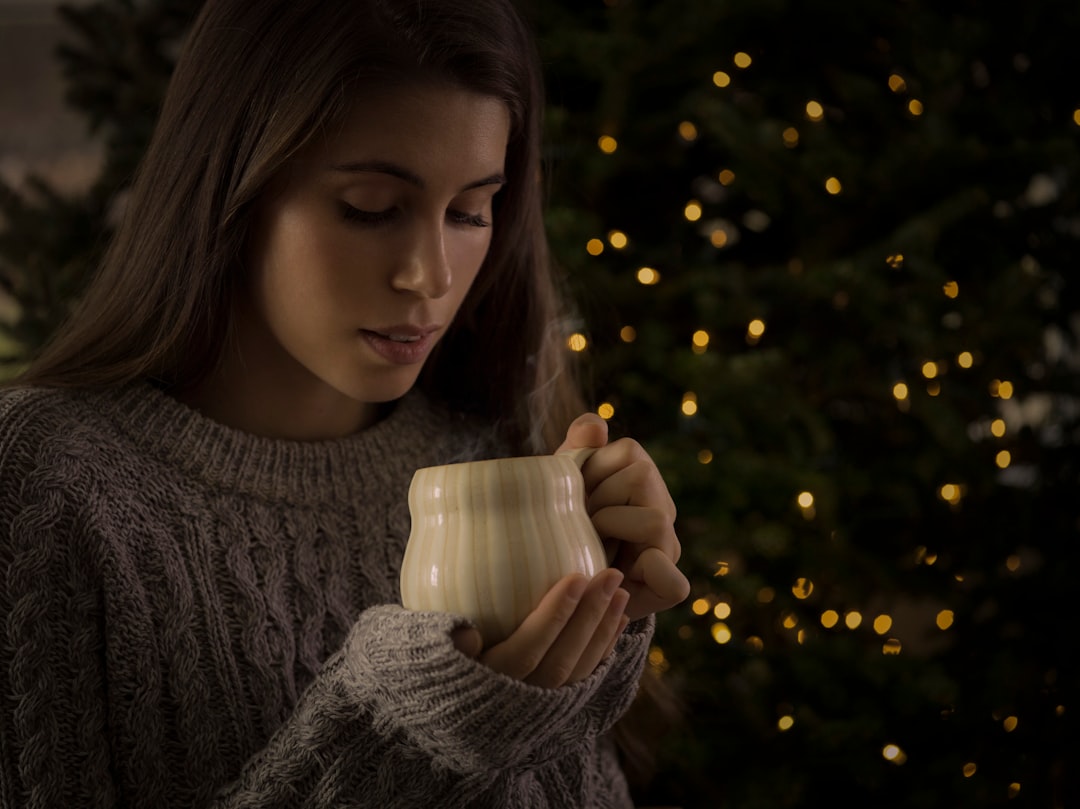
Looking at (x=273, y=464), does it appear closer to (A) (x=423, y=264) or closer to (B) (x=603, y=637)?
(A) (x=423, y=264)

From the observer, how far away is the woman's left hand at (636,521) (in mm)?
796

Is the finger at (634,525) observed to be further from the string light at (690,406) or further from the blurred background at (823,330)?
the string light at (690,406)

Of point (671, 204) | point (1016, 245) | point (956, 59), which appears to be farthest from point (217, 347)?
point (1016, 245)

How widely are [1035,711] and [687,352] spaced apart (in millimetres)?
868

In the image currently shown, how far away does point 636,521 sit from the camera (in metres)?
0.79

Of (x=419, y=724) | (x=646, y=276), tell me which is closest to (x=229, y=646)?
(x=419, y=724)

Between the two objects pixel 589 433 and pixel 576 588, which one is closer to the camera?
pixel 576 588

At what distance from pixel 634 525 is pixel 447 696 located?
0.64 feet

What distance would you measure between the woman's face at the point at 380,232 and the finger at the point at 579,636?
13.5 inches

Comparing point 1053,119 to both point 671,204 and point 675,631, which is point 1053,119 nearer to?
point 671,204

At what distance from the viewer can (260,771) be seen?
858 mm

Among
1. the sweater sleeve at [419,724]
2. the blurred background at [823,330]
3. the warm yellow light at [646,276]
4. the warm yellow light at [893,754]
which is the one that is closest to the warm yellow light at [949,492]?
the blurred background at [823,330]

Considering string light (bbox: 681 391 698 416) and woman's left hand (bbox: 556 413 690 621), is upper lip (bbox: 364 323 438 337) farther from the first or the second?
string light (bbox: 681 391 698 416)

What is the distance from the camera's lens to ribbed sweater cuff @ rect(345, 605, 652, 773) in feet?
2.28
